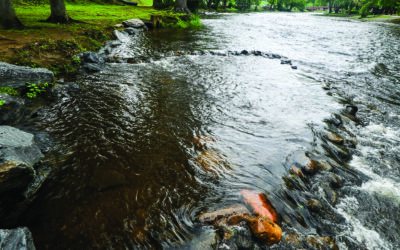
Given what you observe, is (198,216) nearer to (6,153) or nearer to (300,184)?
(300,184)

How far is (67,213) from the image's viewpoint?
297cm

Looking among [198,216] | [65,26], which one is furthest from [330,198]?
[65,26]

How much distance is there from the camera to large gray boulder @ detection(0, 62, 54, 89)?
18.4 feet

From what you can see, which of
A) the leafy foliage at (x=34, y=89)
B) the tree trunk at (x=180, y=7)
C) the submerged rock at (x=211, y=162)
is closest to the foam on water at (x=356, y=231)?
the submerged rock at (x=211, y=162)

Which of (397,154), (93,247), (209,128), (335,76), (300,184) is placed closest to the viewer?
(93,247)

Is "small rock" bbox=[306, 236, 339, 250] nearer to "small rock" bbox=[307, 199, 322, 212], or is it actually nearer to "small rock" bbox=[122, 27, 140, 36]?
"small rock" bbox=[307, 199, 322, 212]

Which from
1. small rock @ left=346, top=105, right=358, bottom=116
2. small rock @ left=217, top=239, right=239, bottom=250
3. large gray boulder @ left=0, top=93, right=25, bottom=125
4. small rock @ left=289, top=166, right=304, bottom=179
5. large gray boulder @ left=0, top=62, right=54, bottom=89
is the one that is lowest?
small rock @ left=217, top=239, right=239, bottom=250

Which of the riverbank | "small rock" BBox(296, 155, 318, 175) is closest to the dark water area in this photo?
"small rock" BBox(296, 155, 318, 175)

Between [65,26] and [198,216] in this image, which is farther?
[65,26]

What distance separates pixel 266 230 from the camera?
9.13 ft

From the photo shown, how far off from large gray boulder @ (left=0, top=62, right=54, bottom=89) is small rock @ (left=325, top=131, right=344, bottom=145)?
847cm

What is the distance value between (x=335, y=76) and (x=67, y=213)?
11453 mm

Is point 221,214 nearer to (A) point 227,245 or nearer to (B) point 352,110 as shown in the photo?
(A) point 227,245

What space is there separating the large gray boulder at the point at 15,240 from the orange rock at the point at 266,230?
8.66 ft
